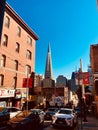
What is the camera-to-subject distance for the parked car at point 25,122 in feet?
43.8

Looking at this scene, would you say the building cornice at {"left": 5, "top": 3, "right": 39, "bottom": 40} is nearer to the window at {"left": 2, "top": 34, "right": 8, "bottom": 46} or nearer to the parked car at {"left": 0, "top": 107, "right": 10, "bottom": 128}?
the window at {"left": 2, "top": 34, "right": 8, "bottom": 46}

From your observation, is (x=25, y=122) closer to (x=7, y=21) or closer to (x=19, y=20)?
(x=7, y=21)

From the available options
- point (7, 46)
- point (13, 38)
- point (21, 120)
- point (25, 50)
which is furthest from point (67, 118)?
point (25, 50)

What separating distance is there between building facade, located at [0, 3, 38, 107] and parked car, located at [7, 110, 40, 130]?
11.4 m

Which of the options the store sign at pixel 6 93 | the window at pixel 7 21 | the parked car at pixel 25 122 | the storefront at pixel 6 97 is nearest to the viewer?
the parked car at pixel 25 122

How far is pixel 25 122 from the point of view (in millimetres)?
13719

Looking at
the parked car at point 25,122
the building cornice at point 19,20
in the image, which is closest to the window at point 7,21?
the building cornice at point 19,20

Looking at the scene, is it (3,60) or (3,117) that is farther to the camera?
(3,60)

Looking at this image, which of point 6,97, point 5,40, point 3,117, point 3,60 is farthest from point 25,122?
point 5,40

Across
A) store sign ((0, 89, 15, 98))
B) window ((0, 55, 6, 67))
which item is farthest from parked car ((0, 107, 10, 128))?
window ((0, 55, 6, 67))

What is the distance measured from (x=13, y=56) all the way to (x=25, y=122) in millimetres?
18593

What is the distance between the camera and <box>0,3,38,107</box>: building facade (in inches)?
1098

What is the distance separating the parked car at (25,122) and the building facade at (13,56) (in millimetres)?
11443

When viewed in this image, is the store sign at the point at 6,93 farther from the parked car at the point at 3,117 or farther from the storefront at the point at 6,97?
the parked car at the point at 3,117
